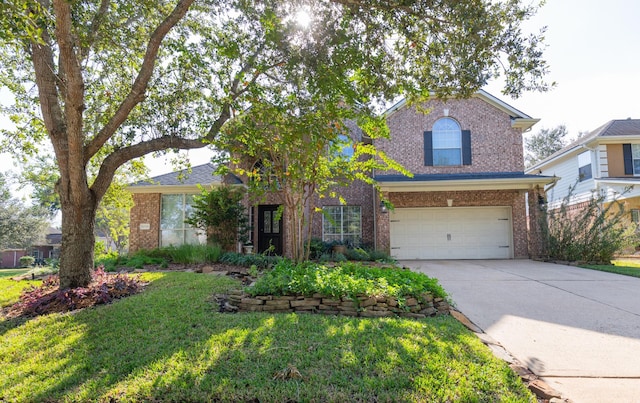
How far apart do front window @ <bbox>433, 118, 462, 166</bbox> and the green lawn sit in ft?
32.6

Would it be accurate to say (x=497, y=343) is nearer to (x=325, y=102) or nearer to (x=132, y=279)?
(x=325, y=102)

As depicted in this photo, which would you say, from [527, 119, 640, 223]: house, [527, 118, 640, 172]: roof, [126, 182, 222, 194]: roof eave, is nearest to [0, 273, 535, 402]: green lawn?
[126, 182, 222, 194]: roof eave

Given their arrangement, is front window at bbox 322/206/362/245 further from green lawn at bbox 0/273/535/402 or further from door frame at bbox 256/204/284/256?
green lawn at bbox 0/273/535/402

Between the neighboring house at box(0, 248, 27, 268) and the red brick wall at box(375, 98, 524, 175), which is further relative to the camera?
the neighboring house at box(0, 248, 27, 268)

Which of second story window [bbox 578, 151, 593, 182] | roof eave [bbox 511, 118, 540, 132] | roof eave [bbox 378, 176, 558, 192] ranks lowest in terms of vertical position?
roof eave [bbox 378, 176, 558, 192]

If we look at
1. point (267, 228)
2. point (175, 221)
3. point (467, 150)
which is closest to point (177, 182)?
point (175, 221)

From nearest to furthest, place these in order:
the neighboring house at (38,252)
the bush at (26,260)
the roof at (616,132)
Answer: the roof at (616,132), the bush at (26,260), the neighboring house at (38,252)

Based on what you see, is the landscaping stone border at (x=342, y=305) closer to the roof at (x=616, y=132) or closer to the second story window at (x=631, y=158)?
the roof at (x=616, y=132)

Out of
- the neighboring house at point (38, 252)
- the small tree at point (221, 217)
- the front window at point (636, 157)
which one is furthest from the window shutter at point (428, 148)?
the neighboring house at point (38, 252)

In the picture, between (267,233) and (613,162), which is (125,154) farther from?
(613,162)

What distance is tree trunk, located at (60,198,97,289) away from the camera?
579cm

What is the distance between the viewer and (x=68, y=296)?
524 cm

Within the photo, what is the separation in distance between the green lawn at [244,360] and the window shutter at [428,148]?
9646 mm

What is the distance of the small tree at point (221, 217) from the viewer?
11.0 m
